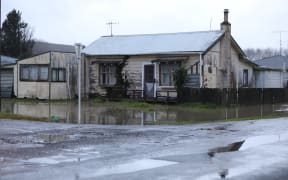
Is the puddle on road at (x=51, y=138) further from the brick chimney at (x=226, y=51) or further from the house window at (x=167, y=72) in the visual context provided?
the brick chimney at (x=226, y=51)

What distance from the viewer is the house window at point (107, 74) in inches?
1403

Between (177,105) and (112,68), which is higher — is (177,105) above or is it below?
below

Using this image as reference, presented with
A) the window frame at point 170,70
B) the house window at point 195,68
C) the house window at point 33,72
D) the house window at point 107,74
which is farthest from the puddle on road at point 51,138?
the house window at point 107,74

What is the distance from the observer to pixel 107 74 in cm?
3597

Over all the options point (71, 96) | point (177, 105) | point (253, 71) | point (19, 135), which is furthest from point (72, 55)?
point (19, 135)

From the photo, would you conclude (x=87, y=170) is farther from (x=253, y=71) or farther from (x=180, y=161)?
(x=253, y=71)

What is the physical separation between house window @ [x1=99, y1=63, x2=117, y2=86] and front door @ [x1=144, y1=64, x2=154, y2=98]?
280cm

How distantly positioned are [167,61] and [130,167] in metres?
23.7

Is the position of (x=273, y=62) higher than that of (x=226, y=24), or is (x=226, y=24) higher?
(x=226, y=24)

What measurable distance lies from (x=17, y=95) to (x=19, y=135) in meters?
21.7

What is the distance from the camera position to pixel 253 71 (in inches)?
1535

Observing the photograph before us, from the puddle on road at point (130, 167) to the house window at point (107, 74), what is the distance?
25.6 m

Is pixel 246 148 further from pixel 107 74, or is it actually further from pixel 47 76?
pixel 107 74

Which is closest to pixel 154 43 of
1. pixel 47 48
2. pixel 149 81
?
pixel 149 81
